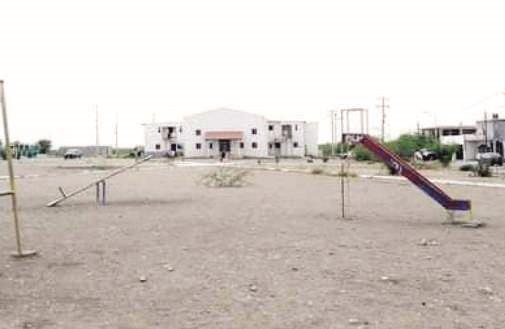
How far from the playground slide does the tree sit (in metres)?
143

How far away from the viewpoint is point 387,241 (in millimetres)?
12047

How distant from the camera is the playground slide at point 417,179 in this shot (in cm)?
1510

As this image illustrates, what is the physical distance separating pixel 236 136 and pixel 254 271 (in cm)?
10175

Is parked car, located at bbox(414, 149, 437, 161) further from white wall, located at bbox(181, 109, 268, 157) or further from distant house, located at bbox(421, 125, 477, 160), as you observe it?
white wall, located at bbox(181, 109, 268, 157)

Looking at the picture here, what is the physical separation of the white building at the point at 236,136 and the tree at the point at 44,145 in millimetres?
46241

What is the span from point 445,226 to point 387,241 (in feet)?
9.81

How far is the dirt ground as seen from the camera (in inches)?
261

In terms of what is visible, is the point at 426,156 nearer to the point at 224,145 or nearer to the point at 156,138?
the point at 224,145

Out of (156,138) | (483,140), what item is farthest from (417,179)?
(156,138)

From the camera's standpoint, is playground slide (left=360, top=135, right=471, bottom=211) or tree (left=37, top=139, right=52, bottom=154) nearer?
playground slide (left=360, top=135, right=471, bottom=211)

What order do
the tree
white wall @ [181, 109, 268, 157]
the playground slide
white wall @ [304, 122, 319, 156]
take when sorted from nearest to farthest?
the playground slide
white wall @ [181, 109, 268, 157]
white wall @ [304, 122, 319, 156]
the tree

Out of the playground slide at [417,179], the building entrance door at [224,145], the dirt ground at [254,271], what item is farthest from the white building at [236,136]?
the dirt ground at [254,271]

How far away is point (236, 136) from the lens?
111m

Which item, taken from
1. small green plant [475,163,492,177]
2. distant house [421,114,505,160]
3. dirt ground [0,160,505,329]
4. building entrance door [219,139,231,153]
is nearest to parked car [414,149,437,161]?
distant house [421,114,505,160]
